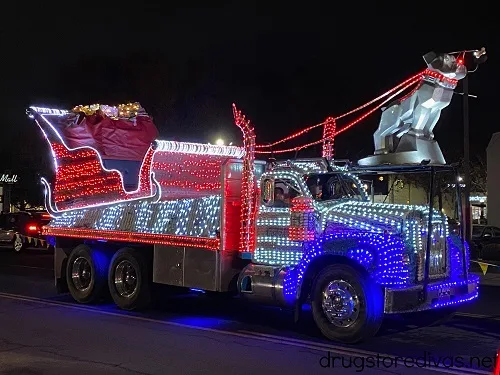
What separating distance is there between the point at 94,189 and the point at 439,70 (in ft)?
21.8

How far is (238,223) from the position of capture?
1062 cm

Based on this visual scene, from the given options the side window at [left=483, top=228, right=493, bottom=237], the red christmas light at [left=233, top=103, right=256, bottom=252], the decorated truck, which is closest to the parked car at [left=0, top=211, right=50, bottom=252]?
the decorated truck

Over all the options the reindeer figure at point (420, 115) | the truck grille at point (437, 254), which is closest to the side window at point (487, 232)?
the reindeer figure at point (420, 115)

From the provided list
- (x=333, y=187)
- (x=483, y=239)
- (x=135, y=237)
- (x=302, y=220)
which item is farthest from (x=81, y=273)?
(x=483, y=239)

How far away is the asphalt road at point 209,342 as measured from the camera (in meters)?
7.72

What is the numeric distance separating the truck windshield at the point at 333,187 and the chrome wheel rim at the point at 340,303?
1561 millimetres

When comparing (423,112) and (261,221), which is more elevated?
(423,112)

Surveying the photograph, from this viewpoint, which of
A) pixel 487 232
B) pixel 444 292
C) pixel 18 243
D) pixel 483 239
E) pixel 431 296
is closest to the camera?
pixel 431 296

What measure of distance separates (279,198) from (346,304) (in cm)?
207

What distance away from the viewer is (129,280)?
12.2 m

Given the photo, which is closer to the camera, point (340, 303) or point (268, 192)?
point (340, 303)

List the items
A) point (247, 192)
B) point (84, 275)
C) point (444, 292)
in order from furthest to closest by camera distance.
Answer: point (84, 275) → point (247, 192) → point (444, 292)

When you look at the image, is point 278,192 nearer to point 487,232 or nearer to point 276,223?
point 276,223

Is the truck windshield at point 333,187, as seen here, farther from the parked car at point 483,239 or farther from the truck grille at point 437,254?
the parked car at point 483,239
